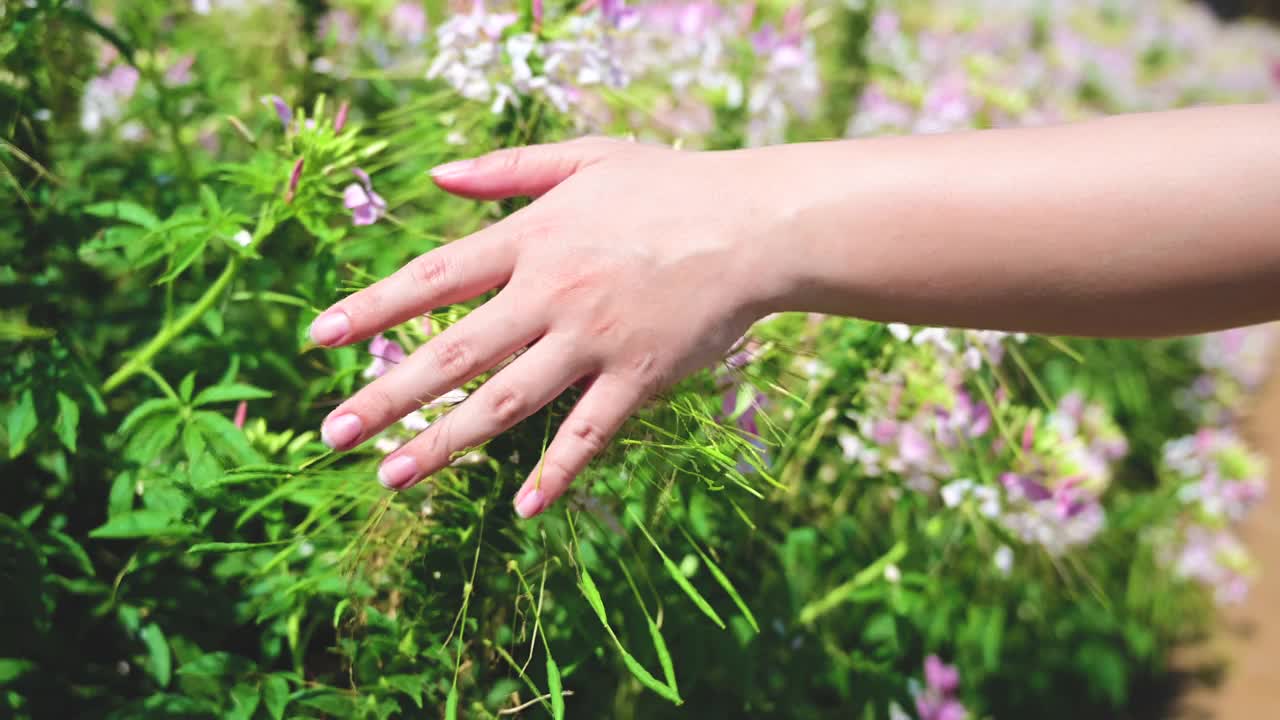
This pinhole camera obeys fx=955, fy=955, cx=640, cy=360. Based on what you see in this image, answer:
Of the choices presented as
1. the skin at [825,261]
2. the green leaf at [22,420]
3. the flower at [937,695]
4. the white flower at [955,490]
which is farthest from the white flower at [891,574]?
the green leaf at [22,420]

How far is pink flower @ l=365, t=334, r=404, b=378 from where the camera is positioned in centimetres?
101

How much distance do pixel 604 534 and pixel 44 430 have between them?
0.66 metres

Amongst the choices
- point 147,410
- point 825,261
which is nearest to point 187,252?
point 147,410

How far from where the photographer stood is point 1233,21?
1259 centimetres

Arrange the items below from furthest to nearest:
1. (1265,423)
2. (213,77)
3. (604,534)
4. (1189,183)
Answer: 1. (1265,423)
2. (213,77)
3. (604,534)
4. (1189,183)

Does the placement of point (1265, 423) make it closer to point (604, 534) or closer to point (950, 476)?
point (950, 476)

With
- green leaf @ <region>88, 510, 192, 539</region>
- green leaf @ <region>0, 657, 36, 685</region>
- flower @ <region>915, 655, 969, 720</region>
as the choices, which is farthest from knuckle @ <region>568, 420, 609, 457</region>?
flower @ <region>915, 655, 969, 720</region>

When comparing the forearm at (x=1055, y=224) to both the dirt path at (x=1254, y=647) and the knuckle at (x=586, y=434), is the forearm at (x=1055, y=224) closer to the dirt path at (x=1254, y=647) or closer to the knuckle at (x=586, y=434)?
the knuckle at (x=586, y=434)

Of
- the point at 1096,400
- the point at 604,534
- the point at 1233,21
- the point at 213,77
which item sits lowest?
the point at 1233,21

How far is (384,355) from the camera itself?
1.02 m

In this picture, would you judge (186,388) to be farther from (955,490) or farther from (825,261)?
(955,490)

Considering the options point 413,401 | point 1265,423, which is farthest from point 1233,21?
point 413,401

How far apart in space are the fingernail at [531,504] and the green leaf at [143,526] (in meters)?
0.39

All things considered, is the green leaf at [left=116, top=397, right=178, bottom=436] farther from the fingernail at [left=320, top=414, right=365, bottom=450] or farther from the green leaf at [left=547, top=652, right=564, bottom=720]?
the green leaf at [left=547, top=652, right=564, bottom=720]
